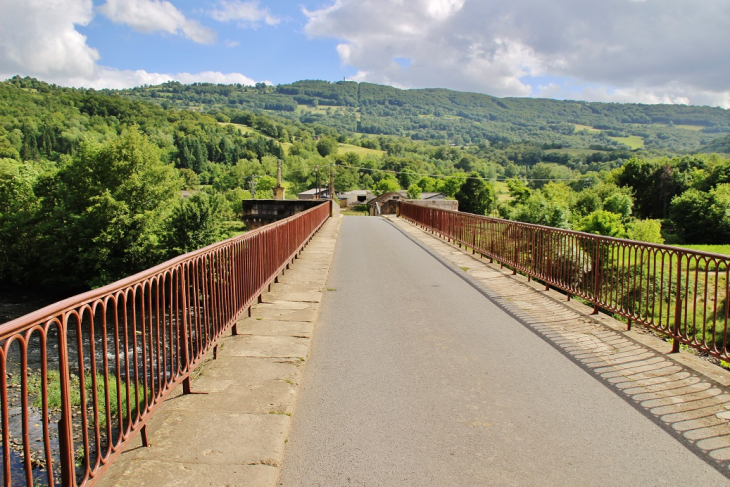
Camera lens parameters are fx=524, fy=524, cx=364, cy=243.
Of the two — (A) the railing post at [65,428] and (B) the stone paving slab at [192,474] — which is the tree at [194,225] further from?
(A) the railing post at [65,428]

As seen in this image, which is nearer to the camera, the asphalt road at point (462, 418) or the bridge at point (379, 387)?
the bridge at point (379, 387)

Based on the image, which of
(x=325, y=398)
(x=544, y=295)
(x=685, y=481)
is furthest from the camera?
(x=544, y=295)

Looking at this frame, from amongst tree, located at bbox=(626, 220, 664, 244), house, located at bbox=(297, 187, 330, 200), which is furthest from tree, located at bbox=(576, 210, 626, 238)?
house, located at bbox=(297, 187, 330, 200)

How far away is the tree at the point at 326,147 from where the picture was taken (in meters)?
185

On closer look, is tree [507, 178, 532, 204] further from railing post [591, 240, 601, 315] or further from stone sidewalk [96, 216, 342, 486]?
stone sidewalk [96, 216, 342, 486]

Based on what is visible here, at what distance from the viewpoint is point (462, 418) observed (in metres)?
3.72

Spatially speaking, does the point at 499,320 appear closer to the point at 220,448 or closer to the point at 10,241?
the point at 220,448

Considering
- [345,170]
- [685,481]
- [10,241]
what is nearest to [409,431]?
[685,481]

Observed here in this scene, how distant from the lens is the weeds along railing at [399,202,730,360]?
16.5 ft

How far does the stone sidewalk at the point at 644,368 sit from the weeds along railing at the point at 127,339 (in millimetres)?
3407

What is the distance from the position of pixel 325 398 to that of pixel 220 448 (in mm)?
1107

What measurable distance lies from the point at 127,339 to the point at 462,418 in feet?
7.49

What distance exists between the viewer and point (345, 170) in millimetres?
150750

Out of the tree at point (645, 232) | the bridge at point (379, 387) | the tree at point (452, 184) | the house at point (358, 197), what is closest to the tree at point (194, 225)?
the bridge at point (379, 387)
